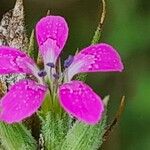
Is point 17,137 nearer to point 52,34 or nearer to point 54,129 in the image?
point 54,129

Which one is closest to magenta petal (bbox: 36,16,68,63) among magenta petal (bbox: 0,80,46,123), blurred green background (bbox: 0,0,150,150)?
magenta petal (bbox: 0,80,46,123)

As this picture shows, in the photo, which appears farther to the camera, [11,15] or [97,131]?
[11,15]

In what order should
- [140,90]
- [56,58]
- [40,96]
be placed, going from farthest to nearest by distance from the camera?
[140,90]
[56,58]
[40,96]

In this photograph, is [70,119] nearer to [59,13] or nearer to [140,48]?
[140,48]

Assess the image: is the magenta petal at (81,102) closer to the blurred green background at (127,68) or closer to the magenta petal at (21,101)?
the magenta petal at (21,101)

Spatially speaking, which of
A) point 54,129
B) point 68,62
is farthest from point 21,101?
point 68,62

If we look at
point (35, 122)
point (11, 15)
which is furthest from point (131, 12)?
point (35, 122)

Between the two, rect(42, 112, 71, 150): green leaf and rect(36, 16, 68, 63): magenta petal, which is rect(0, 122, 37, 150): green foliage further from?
rect(36, 16, 68, 63): magenta petal

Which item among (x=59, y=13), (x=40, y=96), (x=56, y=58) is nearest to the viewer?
(x=40, y=96)
